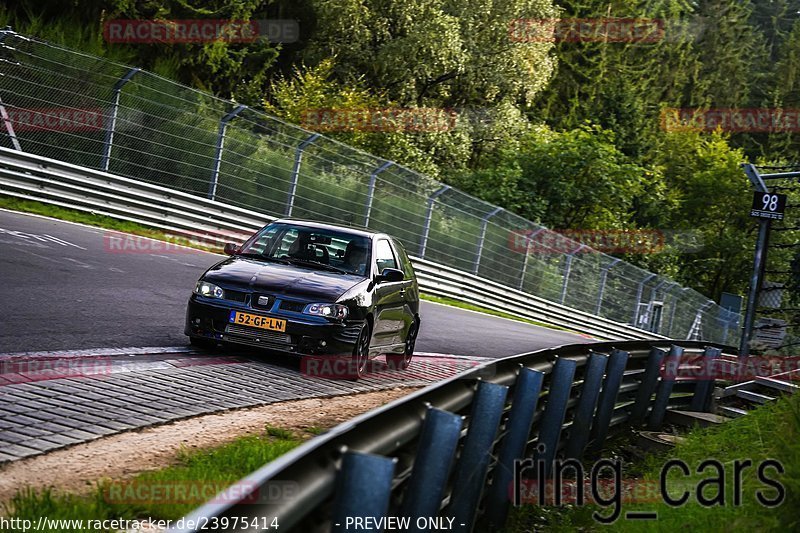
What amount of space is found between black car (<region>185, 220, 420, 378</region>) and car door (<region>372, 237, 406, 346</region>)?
1cm

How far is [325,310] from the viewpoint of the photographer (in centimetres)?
1059

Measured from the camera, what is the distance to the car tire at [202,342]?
10677 millimetres

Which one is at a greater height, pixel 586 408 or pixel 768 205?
pixel 768 205

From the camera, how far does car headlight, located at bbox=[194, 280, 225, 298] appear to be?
10.6 m

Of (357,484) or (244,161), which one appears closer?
(357,484)

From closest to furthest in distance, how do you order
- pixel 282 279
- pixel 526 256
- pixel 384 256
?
pixel 282 279 < pixel 384 256 < pixel 526 256

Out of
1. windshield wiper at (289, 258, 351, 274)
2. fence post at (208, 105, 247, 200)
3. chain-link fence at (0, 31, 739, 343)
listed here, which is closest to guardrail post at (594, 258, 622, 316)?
chain-link fence at (0, 31, 739, 343)

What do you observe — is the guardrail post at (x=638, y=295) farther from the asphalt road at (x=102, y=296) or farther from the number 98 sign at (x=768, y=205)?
the number 98 sign at (x=768, y=205)

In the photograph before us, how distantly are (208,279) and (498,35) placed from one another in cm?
3265

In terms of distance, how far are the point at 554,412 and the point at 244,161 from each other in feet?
55.9

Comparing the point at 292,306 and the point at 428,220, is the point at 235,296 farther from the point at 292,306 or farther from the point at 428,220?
the point at 428,220

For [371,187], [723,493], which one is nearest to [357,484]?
[723,493]

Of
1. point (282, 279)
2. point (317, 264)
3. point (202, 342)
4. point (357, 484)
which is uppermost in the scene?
point (317, 264)

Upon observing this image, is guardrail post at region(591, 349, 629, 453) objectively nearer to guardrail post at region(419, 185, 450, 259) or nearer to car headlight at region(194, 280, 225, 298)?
car headlight at region(194, 280, 225, 298)
